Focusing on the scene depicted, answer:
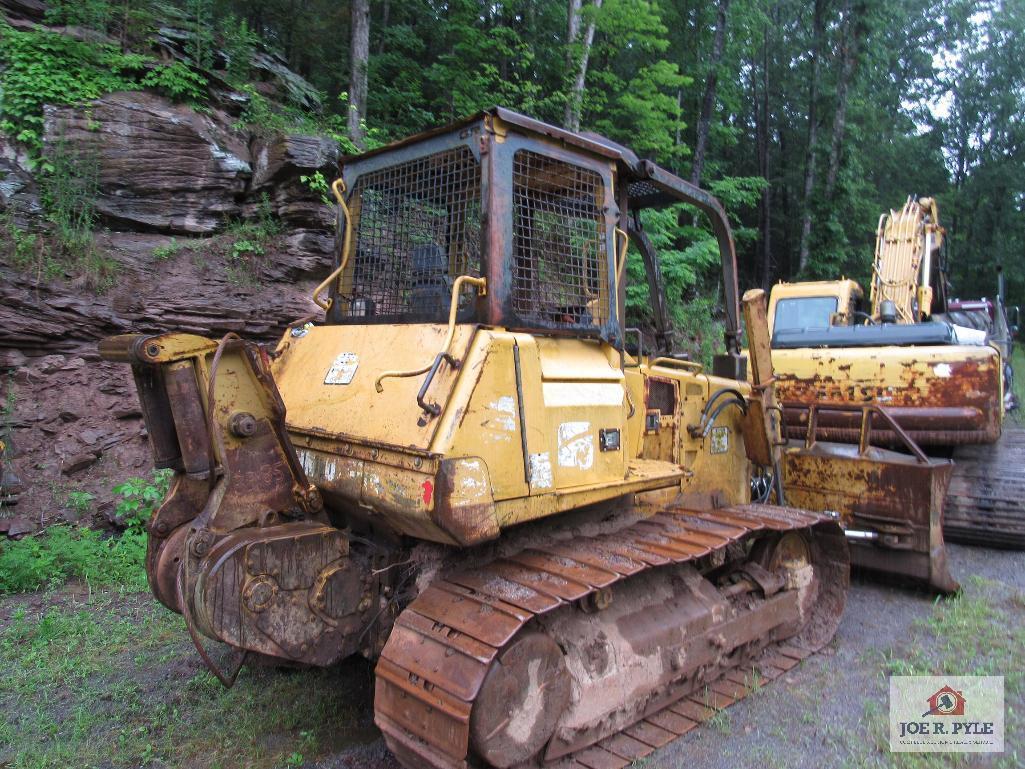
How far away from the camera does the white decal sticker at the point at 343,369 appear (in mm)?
3162

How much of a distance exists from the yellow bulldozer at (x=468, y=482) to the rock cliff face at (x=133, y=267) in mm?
3000

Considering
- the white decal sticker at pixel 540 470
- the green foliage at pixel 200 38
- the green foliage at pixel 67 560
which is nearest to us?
the white decal sticker at pixel 540 470

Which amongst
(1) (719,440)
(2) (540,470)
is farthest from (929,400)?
(2) (540,470)

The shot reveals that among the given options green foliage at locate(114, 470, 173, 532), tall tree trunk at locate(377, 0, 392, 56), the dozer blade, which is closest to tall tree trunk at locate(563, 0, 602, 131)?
tall tree trunk at locate(377, 0, 392, 56)

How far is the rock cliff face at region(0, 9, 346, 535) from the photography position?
5789 millimetres

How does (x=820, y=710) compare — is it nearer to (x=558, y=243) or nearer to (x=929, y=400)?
(x=558, y=243)

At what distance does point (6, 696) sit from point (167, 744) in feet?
3.40

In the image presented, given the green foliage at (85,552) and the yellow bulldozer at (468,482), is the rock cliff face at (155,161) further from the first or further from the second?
the yellow bulldozer at (468,482)

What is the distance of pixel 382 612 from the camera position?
305 cm

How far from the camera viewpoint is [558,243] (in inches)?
129

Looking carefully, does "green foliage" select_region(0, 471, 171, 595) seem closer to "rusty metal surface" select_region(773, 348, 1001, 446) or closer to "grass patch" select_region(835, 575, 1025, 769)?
"grass patch" select_region(835, 575, 1025, 769)

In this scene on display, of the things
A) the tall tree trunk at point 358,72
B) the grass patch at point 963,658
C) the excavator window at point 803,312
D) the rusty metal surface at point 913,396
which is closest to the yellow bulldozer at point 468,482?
the grass patch at point 963,658

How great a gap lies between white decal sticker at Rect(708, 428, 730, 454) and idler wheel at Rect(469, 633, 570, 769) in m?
1.84

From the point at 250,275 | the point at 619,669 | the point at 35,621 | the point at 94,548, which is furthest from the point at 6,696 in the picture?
the point at 250,275
